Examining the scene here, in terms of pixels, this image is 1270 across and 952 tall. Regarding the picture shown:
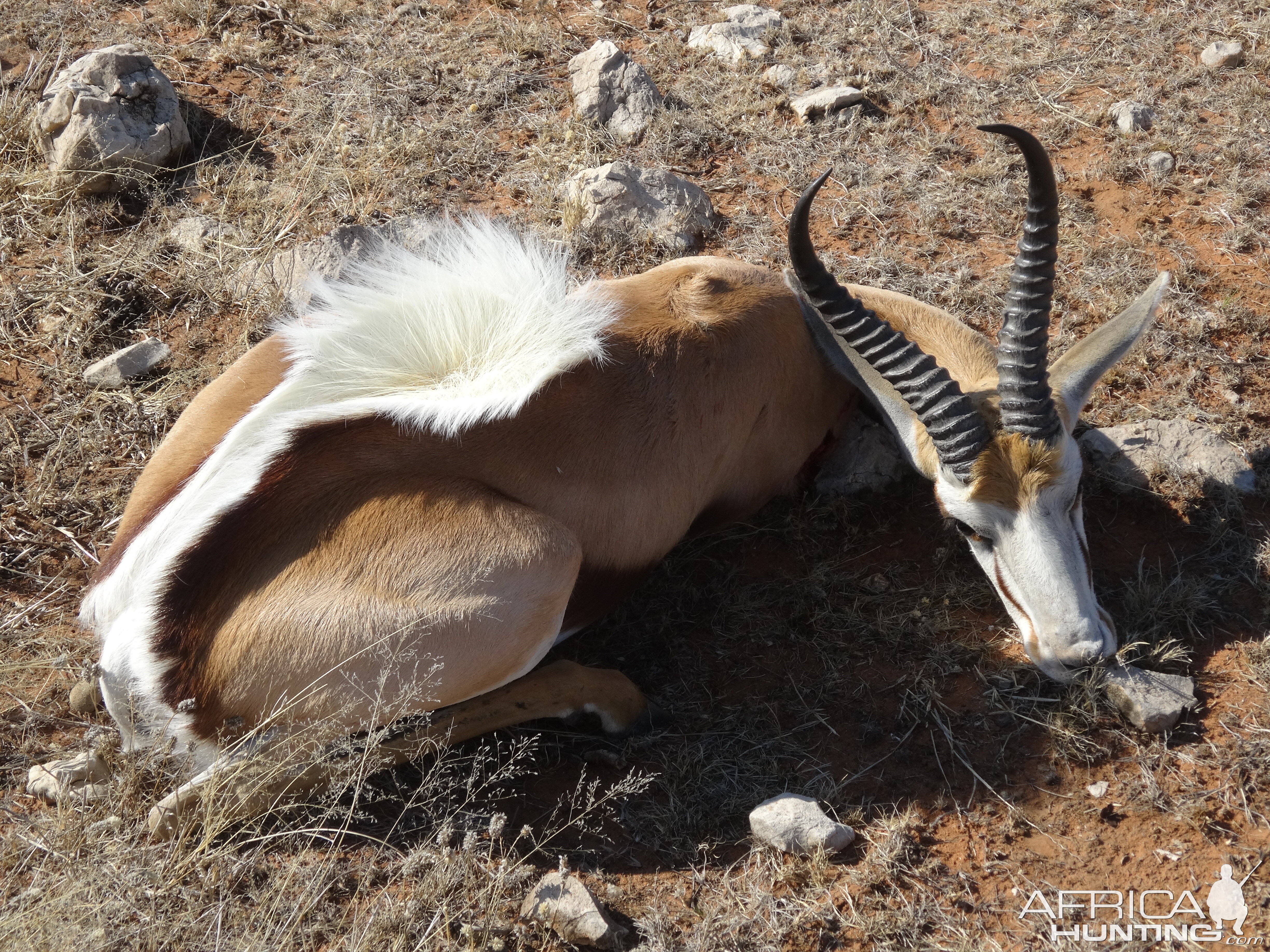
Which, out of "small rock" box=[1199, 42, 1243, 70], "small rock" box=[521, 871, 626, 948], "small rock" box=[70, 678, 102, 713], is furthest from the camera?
"small rock" box=[1199, 42, 1243, 70]

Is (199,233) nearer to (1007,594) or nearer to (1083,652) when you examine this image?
(1007,594)

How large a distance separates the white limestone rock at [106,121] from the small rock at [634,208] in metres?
2.90

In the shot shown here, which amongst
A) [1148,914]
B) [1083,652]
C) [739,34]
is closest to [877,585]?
[1083,652]

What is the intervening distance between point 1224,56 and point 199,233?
7.43 m

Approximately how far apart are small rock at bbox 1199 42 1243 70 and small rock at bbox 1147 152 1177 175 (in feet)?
4.27

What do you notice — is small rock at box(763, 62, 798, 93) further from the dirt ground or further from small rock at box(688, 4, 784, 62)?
small rock at box(688, 4, 784, 62)

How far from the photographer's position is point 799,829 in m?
3.86

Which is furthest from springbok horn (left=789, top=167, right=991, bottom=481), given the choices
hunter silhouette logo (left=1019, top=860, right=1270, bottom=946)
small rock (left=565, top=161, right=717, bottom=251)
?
small rock (left=565, top=161, right=717, bottom=251)

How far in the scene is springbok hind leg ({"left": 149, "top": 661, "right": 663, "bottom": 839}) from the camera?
3.65 metres

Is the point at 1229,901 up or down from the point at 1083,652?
down

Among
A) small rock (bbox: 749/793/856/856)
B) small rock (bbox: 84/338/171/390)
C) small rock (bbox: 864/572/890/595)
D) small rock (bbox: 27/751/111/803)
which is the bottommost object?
small rock (bbox: 749/793/856/856)

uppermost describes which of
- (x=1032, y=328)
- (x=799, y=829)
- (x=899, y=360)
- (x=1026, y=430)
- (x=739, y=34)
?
(x=739, y=34)

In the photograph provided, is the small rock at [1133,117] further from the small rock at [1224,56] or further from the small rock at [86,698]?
the small rock at [86,698]

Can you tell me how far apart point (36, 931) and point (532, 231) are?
14.3 feet
